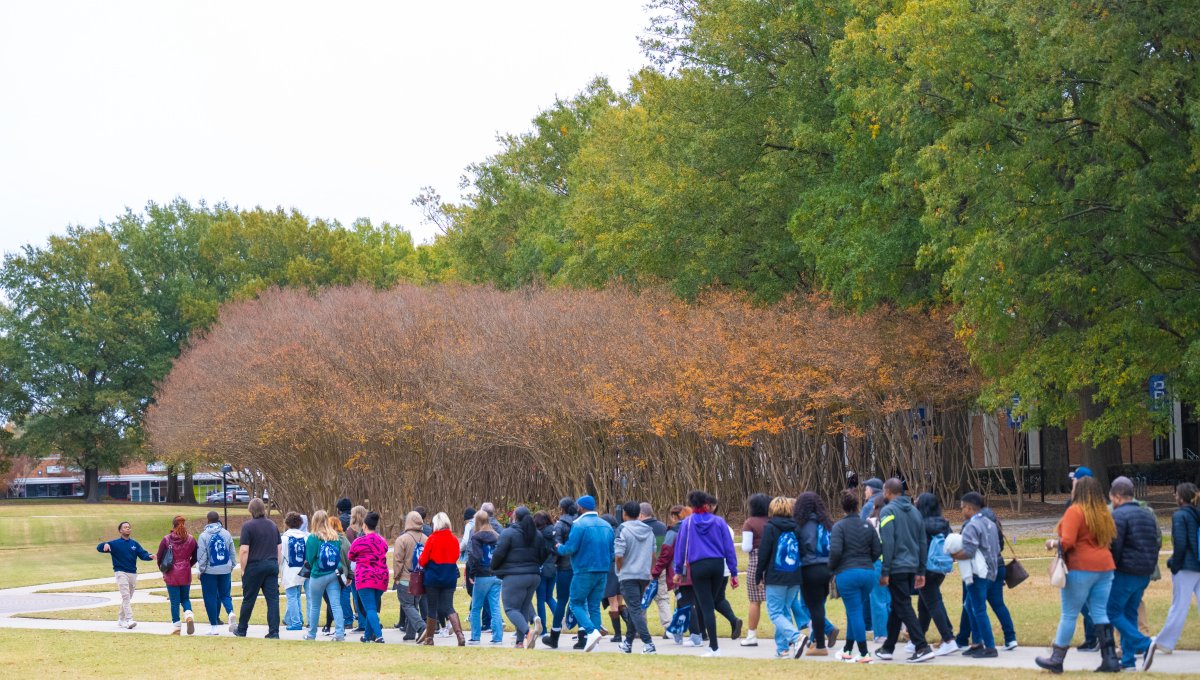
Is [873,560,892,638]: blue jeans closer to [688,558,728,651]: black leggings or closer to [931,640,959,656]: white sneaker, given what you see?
[931,640,959,656]: white sneaker

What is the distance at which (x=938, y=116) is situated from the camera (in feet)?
94.3

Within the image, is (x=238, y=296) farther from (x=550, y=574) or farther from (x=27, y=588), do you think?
(x=550, y=574)

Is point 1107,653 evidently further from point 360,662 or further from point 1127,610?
point 360,662

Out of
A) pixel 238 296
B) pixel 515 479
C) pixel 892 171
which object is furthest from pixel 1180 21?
pixel 238 296

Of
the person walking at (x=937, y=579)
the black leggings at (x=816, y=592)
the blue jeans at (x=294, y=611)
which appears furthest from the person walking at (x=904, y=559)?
Answer: the blue jeans at (x=294, y=611)

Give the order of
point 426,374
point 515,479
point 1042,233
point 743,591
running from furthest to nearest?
point 515,479
point 426,374
point 1042,233
point 743,591

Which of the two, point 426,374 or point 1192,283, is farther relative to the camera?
point 426,374

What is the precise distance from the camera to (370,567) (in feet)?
51.8

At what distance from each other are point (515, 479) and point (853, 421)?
44.2 ft

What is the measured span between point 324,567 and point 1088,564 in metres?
8.92

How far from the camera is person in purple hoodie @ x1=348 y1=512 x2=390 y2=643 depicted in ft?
51.8

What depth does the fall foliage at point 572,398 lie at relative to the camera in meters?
33.8

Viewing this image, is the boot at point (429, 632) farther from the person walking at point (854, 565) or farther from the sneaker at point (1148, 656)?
the sneaker at point (1148, 656)

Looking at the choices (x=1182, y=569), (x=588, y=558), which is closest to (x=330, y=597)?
(x=588, y=558)
